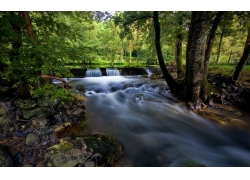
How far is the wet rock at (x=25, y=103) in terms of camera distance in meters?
3.42

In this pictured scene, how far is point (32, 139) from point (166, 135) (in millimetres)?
3218

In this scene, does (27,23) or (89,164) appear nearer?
(89,164)

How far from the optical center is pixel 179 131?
382cm

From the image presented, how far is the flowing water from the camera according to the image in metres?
2.70

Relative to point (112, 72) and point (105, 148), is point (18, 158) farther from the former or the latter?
point (112, 72)

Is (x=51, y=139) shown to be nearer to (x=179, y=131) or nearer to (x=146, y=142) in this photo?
(x=146, y=142)

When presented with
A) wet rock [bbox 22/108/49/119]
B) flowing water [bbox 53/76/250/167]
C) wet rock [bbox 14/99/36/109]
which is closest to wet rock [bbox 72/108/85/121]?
flowing water [bbox 53/76/250/167]

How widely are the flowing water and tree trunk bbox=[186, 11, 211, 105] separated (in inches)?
27.1

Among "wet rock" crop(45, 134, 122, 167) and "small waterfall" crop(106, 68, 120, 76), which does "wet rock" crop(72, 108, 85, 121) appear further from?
"small waterfall" crop(106, 68, 120, 76)

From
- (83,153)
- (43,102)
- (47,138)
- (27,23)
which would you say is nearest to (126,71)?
(43,102)

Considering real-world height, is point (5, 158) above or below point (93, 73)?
below

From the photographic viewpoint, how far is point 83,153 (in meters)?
2.41
